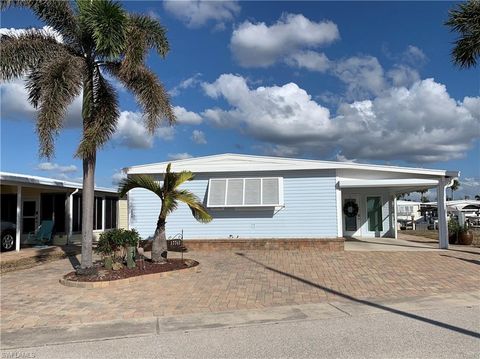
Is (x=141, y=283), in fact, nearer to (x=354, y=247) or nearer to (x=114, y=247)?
(x=114, y=247)

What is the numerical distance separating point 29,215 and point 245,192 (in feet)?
33.5

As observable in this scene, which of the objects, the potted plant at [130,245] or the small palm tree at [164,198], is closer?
the potted plant at [130,245]

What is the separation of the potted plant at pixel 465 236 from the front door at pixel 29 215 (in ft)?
57.6

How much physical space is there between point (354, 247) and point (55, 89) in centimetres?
1067

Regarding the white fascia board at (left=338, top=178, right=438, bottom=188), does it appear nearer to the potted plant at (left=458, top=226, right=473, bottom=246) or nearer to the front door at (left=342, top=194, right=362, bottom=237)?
the potted plant at (left=458, top=226, right=473, bottom=246)

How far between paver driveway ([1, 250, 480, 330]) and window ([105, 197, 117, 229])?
37.0ft

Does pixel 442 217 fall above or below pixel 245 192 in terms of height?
below

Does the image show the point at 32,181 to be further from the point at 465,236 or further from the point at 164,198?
the point at 465,236

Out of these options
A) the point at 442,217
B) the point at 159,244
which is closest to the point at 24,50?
the point at 159,244

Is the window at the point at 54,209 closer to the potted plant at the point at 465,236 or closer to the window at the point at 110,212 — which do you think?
the window at the point at 110,212

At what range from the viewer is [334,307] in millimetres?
7414

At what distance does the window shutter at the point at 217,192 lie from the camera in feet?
54.0

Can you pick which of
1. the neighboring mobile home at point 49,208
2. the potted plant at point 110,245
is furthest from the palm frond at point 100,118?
the neighboring mobile home at point 49,208

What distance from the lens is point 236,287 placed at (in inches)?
362
